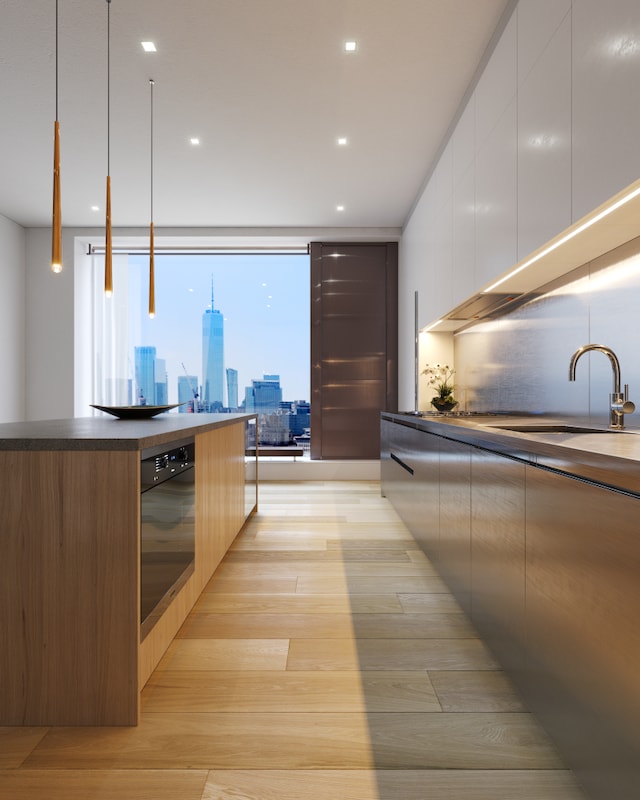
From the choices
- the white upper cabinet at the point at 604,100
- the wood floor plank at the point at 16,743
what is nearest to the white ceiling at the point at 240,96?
the white upper cabinet at the point at 604,100

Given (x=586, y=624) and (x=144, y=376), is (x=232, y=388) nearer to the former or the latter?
(x=144, y=376)

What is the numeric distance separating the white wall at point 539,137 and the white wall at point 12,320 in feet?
14.9

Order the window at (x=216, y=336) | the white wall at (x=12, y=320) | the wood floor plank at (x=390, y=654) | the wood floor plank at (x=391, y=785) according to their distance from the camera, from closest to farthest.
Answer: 1. the wood floor plank at (x=391, y=785)
2. the wood floor plank at (x=390, y=654)
3. the white wall at (x=12, y=320)
4. the window at (x=216, y=336)

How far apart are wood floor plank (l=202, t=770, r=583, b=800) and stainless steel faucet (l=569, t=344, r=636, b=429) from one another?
3.71ft

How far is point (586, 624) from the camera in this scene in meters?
1.07

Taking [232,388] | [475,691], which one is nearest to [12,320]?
[232,388]

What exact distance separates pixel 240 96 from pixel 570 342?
2518mm

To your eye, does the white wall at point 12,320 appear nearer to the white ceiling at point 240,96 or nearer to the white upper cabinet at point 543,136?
the white ceiling at point 240,96

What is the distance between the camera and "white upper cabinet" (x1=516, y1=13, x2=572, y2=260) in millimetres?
1837

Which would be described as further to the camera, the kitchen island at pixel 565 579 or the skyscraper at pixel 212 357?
the skyscraper at pixel 212 357

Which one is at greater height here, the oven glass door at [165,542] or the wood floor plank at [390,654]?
the oven glass door at [165,542]

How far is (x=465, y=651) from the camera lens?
1843 mm

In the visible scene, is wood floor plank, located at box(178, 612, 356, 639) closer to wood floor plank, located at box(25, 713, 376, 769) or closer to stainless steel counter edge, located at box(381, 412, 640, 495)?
wood floor plank, located at box(25, 713, 376, 769)

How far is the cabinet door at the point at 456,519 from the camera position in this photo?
202 cm
